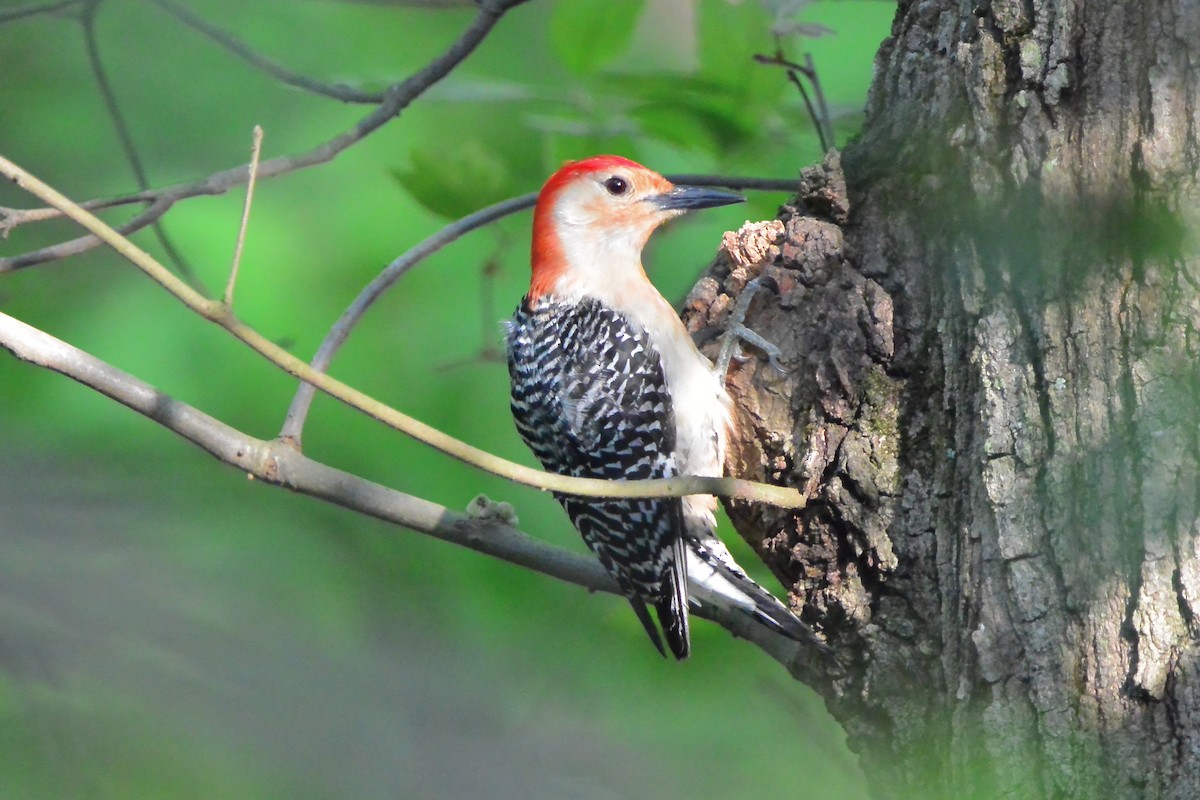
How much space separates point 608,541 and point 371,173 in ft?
11.3

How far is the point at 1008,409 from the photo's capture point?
251 centimetres

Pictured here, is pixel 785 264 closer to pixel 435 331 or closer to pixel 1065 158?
pixel 1065 158

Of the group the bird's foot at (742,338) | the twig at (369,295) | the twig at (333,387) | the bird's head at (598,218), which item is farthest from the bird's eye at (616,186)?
the twig at (333,387)

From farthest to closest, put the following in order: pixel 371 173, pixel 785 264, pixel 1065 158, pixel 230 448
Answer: pixel 371 173, pixel 785 264, pixel 230 448, pixel 1065 158

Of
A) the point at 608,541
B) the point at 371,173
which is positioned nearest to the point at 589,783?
the point at 608,541

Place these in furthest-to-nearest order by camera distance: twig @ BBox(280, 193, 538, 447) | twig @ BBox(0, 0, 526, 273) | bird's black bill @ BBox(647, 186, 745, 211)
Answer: bird's black bill @ BBox(647, 186, 745, 211) < twig @ BBox(0, 0, 526, 273) < twig @ BBox(280, 193, 538, 447)

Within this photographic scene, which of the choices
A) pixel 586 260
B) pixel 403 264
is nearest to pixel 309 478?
pixel 403 264

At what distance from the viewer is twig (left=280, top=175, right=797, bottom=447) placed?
2973mm

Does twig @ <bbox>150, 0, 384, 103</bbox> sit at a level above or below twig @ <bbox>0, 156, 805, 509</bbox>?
above

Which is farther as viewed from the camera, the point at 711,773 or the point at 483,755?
the point at 711,773

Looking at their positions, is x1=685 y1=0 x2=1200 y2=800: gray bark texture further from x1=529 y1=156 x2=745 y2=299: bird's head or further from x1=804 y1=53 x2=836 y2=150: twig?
x1=529 y1=156 x2=745 y2=299: bird's head

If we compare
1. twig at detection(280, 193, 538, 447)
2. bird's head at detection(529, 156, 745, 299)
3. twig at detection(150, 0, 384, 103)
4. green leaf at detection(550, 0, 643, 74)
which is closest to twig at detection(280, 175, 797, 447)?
twig at detection(280, 193, 538, 447)

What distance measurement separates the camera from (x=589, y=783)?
205 cm

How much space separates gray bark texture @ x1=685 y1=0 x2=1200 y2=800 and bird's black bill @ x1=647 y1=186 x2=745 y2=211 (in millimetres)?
609
